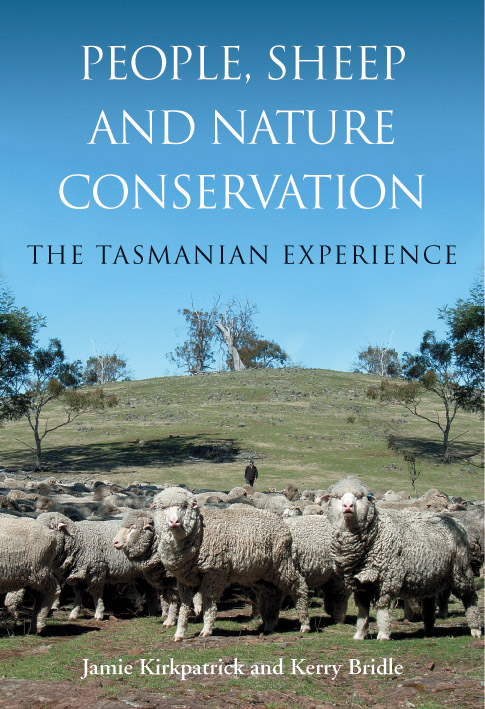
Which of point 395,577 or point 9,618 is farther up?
point 395,577

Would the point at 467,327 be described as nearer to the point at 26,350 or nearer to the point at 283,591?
the point at 26,350

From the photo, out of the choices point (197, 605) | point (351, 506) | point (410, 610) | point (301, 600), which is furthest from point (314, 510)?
point (351, 506)

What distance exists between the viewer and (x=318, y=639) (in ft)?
32.3

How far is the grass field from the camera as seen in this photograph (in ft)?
24.8

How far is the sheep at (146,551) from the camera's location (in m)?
11.2

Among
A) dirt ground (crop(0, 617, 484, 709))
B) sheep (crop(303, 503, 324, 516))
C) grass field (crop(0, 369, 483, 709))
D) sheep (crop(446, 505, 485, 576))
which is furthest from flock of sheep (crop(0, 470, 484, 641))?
sheep (crop(303, 503, 324, 516))

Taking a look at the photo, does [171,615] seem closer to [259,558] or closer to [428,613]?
[259,558]

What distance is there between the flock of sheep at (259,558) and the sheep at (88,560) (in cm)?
2

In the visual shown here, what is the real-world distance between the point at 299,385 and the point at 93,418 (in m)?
25.0

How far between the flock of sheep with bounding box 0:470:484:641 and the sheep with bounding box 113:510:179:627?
16 mm

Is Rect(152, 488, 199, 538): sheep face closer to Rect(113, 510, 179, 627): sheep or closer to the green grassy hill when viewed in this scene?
Rect(113, 510, 179, 627): sheep

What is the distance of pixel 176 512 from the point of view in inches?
397

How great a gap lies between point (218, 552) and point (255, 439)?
141 ft

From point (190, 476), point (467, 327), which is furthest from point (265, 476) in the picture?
point (467, 327)
